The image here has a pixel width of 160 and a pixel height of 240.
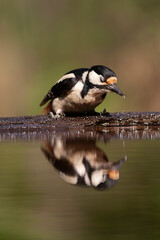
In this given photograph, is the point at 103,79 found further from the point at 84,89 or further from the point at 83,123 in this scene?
the point at 83,123

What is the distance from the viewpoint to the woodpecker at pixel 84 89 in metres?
6.29

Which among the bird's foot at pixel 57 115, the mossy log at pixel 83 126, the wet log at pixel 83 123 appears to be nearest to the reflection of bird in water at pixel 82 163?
the mossy log at pixel 83 126

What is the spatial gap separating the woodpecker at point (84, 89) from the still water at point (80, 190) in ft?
5.67

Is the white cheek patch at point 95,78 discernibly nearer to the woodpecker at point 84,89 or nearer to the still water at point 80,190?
the woodpecker at point 84,89

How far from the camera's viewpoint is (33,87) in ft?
30.1

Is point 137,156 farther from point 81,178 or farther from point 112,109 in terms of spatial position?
point 112,109

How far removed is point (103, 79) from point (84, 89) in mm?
229

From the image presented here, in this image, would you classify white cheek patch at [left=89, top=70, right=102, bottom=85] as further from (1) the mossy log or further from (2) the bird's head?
(1) the mossy log
